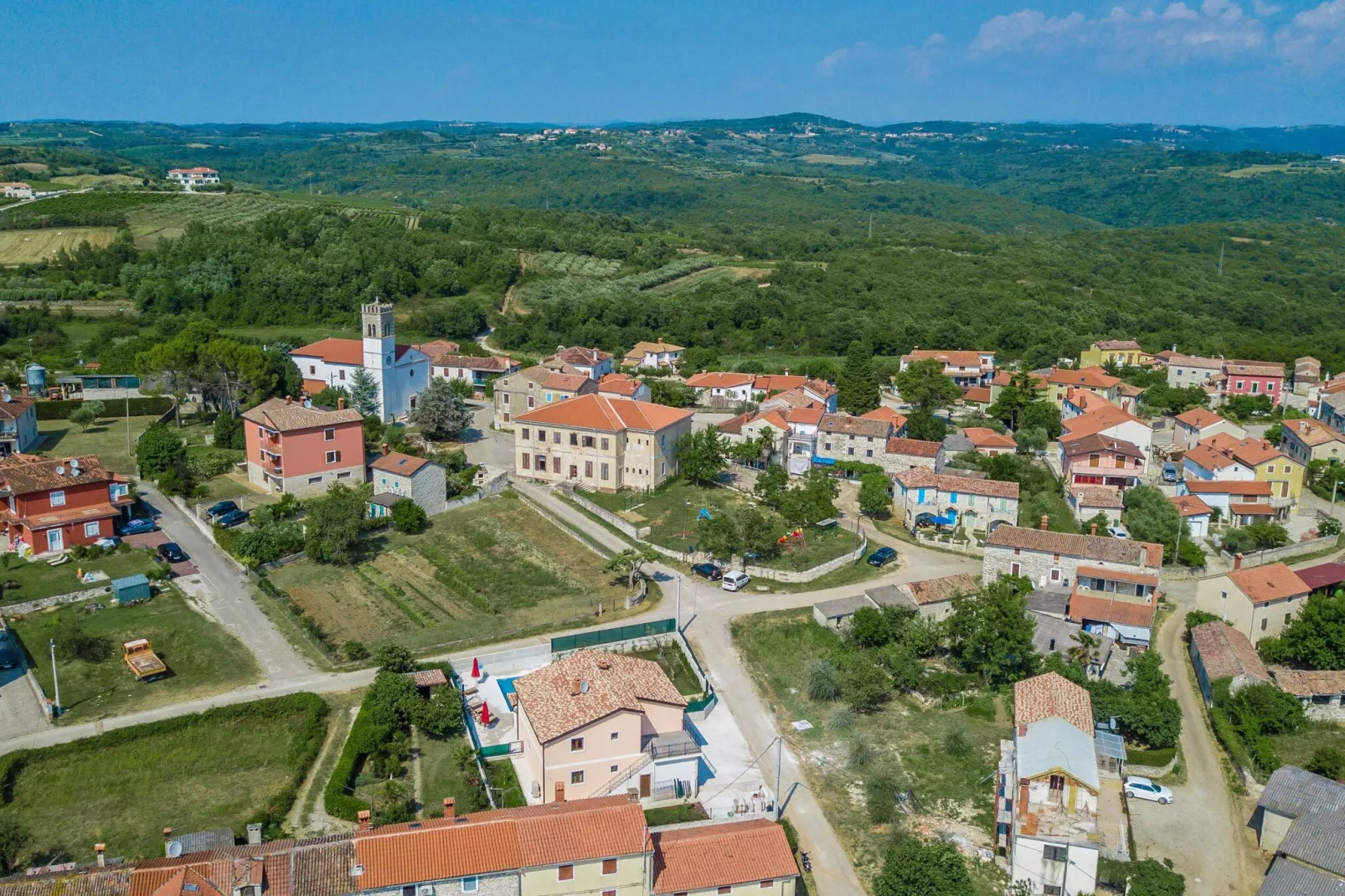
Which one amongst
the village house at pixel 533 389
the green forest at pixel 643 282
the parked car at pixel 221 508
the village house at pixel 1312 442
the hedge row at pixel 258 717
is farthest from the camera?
the green forest at pixel 643 282

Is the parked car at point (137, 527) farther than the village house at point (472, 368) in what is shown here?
No

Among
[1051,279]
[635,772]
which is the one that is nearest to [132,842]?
[635,772]

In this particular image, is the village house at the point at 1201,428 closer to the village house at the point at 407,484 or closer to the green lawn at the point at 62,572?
the village house at the point at 407,484

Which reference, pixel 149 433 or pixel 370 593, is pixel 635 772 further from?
pixel 149 433

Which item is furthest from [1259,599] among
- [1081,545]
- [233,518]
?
[233,518]

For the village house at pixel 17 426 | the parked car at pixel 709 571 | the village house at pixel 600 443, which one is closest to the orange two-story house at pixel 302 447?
the village house at pixel 600 443

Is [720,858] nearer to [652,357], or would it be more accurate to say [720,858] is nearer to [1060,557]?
[1060,557]

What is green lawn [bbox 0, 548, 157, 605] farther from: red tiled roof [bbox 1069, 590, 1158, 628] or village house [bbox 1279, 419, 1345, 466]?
village house [bbox 1279, 419, 1345, 466]
